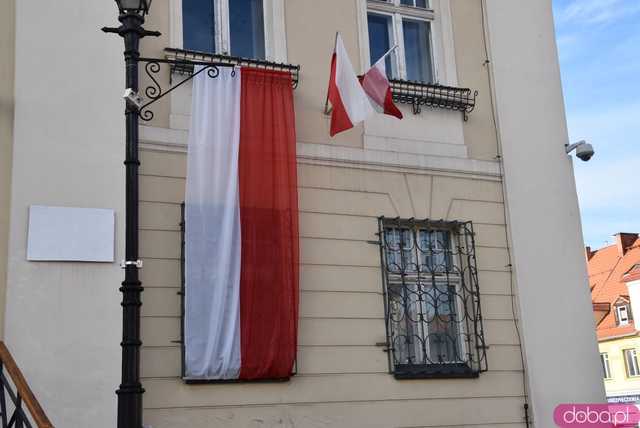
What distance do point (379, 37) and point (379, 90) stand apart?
1571 mm

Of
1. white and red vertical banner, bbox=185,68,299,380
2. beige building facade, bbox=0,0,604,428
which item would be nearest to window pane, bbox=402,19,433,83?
beige building facade, bbox=0,0,604,428

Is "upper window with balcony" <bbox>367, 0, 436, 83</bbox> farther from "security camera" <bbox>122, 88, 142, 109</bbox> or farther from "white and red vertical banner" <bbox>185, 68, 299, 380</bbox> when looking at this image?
"security camera" <bbox>122, 88, 142, 109</bbox>

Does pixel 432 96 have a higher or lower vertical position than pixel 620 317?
lower

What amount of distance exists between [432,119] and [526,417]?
3411 millimetres

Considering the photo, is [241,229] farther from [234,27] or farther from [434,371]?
[434,371]

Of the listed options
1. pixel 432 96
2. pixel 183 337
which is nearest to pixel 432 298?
pixel 432 96

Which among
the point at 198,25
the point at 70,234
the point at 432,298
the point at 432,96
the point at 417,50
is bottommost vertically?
the point at 432,298

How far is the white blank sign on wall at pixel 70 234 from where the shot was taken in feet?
26.3

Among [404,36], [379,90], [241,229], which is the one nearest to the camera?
[241,229]

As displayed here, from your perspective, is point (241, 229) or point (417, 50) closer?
point (241, 229)

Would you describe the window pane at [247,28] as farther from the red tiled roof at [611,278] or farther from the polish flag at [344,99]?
the red tiled roof at [611,278]

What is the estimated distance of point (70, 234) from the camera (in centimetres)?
815

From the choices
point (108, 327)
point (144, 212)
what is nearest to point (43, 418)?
point (108, 327)

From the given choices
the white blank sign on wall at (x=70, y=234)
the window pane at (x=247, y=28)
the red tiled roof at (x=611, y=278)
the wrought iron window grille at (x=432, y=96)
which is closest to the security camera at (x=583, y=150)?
the wrought iron window grille at (x=432, y=96)
